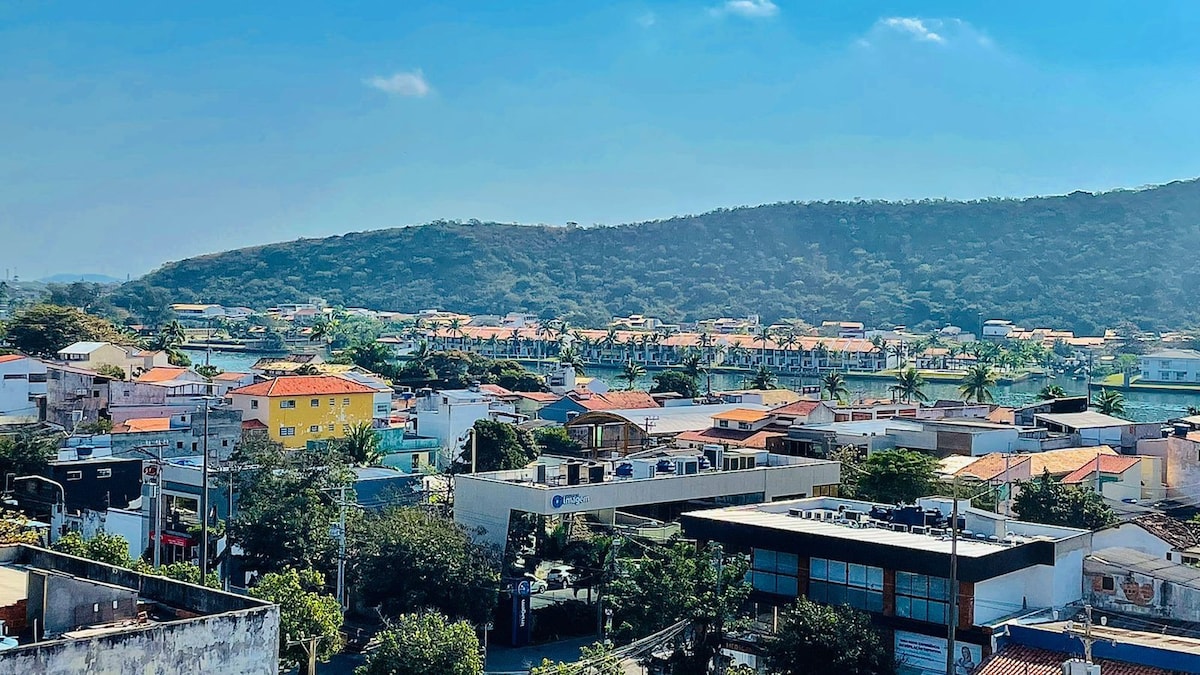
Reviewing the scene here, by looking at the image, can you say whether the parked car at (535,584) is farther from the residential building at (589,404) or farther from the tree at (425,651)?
the residential building at (589,404)

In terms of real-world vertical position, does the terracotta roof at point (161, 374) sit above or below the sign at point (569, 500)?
above

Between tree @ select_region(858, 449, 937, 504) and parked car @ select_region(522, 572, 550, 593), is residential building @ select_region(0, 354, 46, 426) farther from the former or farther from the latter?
tree @ select_region(858, 449, 937, 504)

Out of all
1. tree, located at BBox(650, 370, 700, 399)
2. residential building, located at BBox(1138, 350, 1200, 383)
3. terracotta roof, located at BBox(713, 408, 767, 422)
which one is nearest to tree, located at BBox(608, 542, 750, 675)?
terracotta roof, located at BBox(713, 408, 767, 422)

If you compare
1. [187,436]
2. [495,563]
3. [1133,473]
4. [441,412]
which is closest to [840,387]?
[441,412]

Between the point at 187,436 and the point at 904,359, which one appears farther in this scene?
the point at 904,359

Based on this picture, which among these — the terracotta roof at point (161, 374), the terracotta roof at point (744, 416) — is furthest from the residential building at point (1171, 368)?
the terracotta roof at point (161, 374)

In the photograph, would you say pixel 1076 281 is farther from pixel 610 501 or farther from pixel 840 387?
pixel 610 501

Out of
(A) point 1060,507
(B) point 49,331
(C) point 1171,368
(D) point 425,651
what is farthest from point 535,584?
(C) point 1171,368
